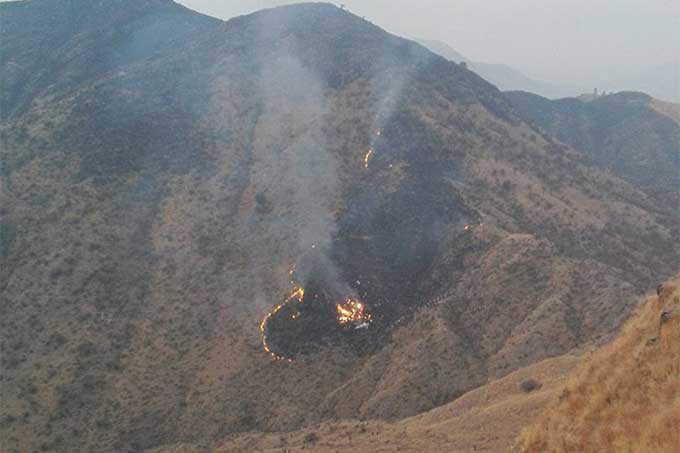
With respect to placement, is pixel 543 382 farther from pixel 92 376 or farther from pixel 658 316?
pixel 92 376

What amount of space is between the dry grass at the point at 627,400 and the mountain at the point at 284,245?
22.2m

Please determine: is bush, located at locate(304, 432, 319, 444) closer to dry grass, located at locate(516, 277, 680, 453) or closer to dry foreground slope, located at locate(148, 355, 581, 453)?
dry foreground slope, located at locate(148, 355, 581, 453)

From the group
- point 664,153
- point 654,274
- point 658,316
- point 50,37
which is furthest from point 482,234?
point 50,37

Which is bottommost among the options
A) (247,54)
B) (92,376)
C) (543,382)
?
(92,376)

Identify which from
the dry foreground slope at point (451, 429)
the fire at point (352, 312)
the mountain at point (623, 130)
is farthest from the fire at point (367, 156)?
the mountain at point (623, 130)

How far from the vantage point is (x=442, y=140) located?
65188 millimetres

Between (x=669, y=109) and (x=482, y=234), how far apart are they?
96.6 meters

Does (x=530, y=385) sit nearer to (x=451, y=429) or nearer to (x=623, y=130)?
(x=451, y=429)

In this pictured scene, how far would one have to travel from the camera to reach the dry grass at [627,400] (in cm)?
1148

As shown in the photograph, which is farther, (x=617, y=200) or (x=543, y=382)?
(x=617, y=200)

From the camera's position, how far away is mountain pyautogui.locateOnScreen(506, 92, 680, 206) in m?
106

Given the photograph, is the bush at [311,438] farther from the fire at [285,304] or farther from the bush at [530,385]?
the fire at [285,304]

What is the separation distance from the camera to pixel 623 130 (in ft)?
391

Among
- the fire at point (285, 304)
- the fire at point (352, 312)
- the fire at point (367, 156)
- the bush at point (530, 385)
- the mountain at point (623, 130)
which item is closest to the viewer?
the bush at point (530, 385)
